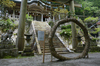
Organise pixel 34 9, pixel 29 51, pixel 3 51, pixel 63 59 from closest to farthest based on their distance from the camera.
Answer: pixel 63 59 → pixel 3 51 → pixel 29 51 → pixel 34 9

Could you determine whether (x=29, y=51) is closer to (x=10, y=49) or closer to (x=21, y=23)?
(x=10, y=49)

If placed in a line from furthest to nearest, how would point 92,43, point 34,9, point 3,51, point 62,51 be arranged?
point 34,9
point 92,43
point 62,51
point 3,51

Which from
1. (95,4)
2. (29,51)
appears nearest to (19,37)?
(29,51)

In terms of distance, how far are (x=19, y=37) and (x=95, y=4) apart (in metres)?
20.1

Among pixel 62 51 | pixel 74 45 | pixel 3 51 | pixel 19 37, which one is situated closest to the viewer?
pixel 3 51

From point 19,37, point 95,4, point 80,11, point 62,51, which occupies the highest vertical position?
point 95,4

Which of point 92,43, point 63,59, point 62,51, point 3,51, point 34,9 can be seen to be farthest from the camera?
point 34,9

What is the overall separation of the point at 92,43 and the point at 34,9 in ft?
49.6

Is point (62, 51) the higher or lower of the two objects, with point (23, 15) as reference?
lower

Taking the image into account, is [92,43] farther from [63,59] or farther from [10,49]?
[10,49]

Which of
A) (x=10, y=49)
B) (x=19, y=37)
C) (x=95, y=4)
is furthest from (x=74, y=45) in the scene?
(x=95, y=4)

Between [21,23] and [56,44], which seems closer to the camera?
[21,23]

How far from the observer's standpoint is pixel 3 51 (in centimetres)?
435

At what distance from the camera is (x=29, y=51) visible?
4945 mm
